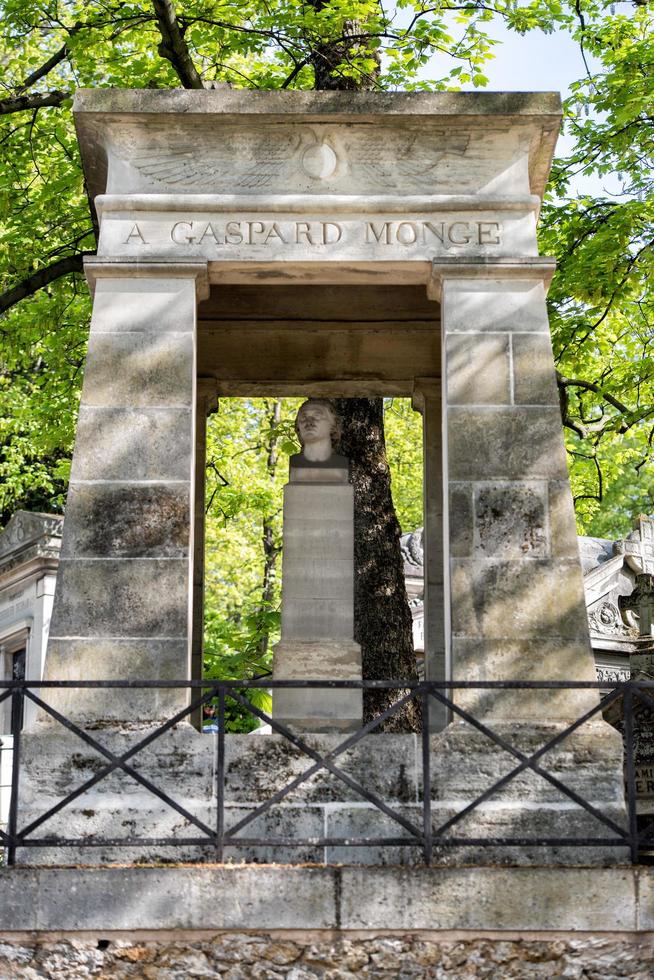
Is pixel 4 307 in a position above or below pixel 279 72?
below

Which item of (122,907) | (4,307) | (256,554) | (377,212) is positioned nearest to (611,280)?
(377,212)

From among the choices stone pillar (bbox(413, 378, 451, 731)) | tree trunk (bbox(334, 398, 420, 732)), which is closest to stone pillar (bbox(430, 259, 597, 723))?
stone pillar (bbox(413, 378, 451, 731))

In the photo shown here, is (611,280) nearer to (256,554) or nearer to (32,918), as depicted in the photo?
(32,918)

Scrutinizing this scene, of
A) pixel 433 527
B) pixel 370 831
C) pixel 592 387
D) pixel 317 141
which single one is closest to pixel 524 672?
pixel 370 831

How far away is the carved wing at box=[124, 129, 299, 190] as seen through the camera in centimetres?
877

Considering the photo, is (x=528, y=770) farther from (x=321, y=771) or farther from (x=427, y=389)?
(x=427, y=389)

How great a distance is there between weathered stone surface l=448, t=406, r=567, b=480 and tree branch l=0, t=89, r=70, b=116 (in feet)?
25.9

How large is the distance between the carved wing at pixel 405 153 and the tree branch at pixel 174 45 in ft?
17.4

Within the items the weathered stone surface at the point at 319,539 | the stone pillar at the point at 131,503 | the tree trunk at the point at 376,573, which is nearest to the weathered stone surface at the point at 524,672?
the stone pillar at the point at 131,503

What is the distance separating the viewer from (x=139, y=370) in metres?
8.49

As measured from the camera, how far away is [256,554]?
24.5 metres

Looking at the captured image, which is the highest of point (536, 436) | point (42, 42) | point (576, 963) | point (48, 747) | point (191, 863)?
point (42, 42)

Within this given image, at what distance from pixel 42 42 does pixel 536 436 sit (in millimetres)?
16940

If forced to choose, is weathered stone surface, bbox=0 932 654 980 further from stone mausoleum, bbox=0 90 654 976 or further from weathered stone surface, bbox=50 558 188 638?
weathered stone surface, bbox=50 558 188 638
